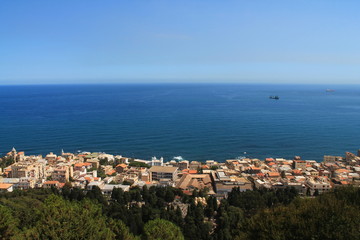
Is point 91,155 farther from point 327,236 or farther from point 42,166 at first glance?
point 327,236

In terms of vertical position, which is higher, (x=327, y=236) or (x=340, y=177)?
(x=327, y=236)

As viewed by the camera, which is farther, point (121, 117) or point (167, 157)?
point (121, 117)

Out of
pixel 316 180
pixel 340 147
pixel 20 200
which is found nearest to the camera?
pixel 20 200

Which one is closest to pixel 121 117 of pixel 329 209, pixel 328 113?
pixel 328 113

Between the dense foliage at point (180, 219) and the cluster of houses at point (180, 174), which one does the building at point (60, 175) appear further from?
the dense foliage at point (180, 219)

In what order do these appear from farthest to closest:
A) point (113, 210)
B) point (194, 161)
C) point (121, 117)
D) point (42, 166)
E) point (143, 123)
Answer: point (121, 117) → point (143, 123) → point (194, 161) → point (42, 166) → point (113, 210)

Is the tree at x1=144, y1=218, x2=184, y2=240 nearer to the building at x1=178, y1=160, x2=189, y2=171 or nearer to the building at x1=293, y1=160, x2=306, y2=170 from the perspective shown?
the building at x1=178, y1=160, x2=189, y2=171

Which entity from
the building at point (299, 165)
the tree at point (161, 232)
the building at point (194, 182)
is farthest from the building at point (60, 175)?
the building at point (299, 165)
